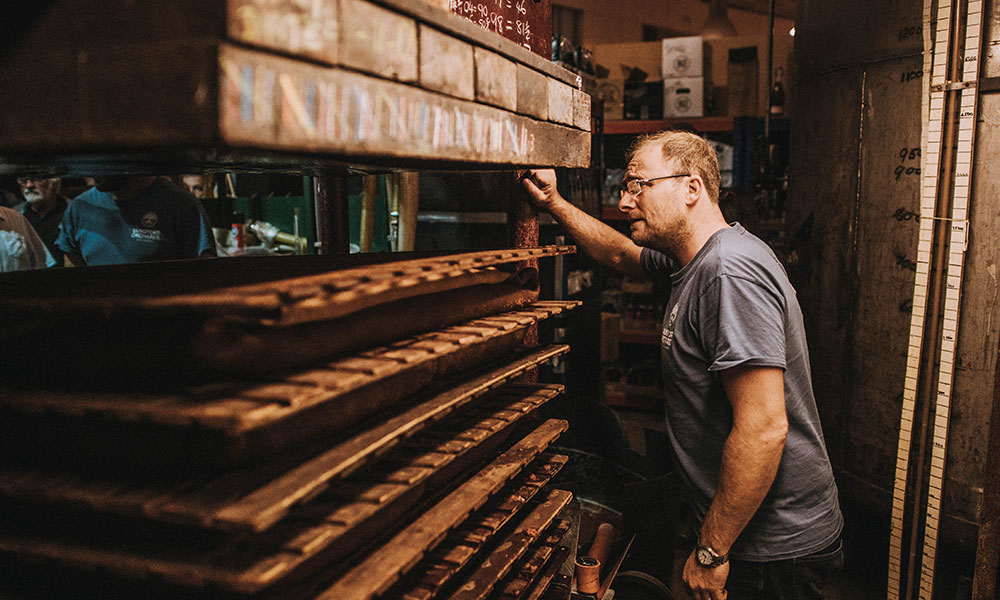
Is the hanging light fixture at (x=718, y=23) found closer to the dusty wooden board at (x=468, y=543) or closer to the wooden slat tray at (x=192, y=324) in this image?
the dusty wooden board at (x=468, y=543)

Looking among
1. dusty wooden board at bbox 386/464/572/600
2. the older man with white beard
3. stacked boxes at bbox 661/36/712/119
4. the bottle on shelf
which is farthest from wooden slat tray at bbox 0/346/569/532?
the older man with white beard

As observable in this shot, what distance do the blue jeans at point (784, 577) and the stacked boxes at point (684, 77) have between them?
4.14m

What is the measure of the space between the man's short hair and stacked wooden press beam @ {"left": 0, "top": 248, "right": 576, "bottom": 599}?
46.4 inches

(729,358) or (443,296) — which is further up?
(443,296)

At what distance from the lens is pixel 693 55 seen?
541cm

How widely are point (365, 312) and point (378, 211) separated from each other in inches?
133

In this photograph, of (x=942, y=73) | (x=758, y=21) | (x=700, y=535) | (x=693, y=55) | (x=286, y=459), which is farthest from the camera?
(x=758, y=21)

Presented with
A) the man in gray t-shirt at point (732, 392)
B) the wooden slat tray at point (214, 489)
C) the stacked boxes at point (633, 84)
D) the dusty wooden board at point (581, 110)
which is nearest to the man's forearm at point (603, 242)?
the man in gray t-shirt at point (732, 392)

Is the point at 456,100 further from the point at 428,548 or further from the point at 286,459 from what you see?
the point at 428,548

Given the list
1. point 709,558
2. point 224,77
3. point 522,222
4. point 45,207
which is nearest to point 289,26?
point 224,77

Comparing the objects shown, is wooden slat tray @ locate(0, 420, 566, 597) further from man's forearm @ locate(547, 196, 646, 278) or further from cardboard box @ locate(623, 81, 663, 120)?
cardboard box @ locate(623, 81, 663, 120)

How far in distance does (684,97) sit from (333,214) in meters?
4.17

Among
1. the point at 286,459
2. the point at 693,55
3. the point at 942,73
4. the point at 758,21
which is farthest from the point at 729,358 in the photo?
the point at 758,21

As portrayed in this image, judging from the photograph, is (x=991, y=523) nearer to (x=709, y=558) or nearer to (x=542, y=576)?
(x=709, y=558)
